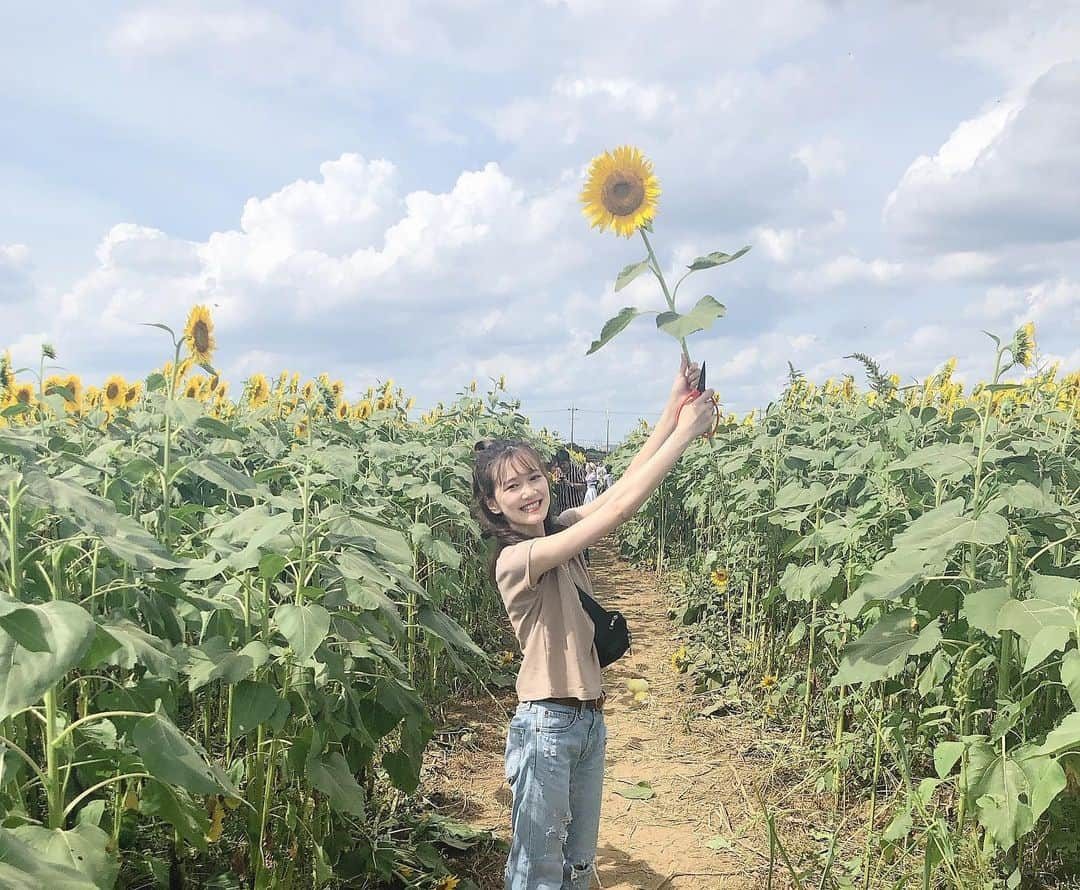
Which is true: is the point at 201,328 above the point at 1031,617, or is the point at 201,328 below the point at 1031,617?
above

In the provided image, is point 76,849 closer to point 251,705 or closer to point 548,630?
point 251,705

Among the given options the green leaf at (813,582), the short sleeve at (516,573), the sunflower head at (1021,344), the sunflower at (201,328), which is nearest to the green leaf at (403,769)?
the short sleeve at (516,573)

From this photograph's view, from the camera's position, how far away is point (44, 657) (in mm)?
1420

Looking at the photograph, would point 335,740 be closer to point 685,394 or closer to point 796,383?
point 685,394

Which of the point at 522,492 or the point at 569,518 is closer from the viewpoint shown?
the point at 522,492

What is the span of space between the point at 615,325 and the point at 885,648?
1.29 meters

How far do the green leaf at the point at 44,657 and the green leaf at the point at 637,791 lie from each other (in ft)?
10.2

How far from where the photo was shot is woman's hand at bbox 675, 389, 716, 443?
2.26 m

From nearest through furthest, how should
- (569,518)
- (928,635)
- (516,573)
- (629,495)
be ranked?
1. (629,495)
2. (516,573)
3. (928,635)
4. (569,518)

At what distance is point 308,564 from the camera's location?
7.88ft

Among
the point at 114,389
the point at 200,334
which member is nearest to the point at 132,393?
the point at 114,389

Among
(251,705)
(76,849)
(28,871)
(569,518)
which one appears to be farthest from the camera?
(569,518)

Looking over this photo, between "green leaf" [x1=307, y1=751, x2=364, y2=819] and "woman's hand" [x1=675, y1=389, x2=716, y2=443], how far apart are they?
1.16 m

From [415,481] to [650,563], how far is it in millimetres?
6437
